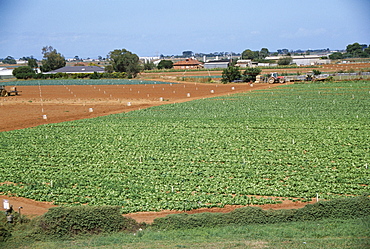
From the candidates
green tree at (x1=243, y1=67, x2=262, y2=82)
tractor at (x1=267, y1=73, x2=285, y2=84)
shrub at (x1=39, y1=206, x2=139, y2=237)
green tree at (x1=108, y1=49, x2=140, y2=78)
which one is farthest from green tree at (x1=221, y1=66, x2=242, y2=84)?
shrub at (x1=39, y1=206, x2=139, y2=237)

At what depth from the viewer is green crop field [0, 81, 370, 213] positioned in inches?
655

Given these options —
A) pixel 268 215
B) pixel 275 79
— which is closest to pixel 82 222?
pixel 268 215

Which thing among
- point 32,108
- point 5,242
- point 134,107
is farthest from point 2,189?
point 32,108

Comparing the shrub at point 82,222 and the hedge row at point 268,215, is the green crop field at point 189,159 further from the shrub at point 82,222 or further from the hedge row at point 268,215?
the shrub at point 82,222

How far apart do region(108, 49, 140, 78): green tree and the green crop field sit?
275 ft

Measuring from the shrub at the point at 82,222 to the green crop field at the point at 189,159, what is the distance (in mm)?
2359

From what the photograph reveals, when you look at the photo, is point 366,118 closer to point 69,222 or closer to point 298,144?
point 298,144

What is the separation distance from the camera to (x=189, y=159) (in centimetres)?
2103

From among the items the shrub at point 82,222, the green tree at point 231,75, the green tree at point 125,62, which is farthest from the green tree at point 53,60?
the shrub at point 82,222

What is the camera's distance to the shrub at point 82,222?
12.5m

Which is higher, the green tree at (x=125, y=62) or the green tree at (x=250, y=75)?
the green tree at (x=125, y=62)

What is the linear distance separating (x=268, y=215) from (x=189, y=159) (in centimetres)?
820

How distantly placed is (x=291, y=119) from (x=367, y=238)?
2181 centimetres

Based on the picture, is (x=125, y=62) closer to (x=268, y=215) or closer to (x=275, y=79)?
(x=275, y=79)
